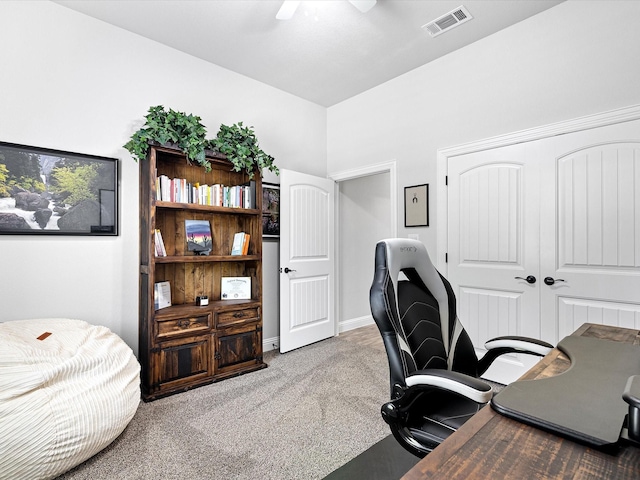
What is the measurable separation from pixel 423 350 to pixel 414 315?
0.16 meters

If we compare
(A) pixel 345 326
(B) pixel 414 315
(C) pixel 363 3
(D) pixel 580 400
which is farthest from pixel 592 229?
(A) pixel 345 326

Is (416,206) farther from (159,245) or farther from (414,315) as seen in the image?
(159,245)

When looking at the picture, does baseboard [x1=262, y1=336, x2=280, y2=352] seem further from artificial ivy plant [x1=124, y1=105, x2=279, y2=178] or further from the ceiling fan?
the ceiling fan

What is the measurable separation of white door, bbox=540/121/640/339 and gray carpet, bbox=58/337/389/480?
64.0 inches

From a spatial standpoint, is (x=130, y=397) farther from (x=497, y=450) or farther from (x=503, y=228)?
(x=503, y=228)

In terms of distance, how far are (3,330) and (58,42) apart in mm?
2161

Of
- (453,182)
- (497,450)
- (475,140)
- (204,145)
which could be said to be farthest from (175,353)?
(475,140)

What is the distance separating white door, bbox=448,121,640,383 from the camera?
2314mm

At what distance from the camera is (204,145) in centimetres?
287

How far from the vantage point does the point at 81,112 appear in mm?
2654

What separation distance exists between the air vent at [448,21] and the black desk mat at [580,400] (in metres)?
2.66

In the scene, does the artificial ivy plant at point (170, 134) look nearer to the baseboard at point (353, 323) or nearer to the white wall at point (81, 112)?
the white wall at point (81, 112)

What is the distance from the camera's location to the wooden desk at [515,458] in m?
0.60

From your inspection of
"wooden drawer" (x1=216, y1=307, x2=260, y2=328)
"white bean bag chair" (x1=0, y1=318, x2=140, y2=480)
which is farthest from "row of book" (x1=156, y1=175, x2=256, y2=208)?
"white bean bag chair" (x1=0, y1=318, x2=140, y2=480)
